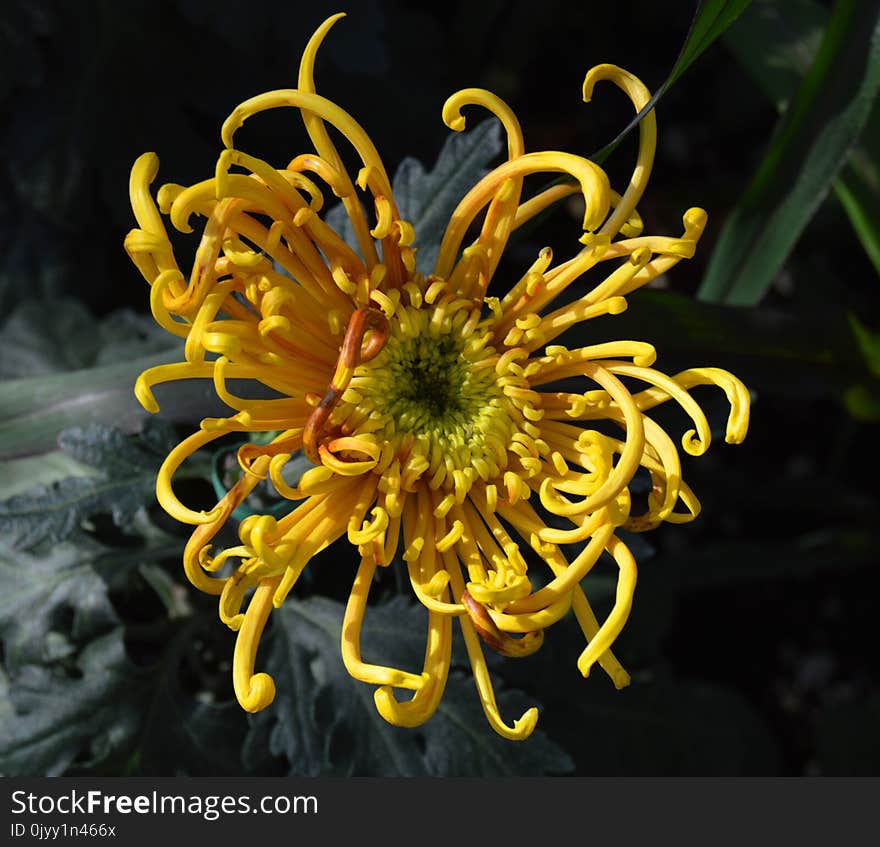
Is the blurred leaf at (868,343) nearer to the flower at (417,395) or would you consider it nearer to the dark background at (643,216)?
the dark background at (643,216)

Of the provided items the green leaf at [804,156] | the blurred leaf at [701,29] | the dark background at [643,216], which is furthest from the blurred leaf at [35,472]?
the green leaf at [804,156]

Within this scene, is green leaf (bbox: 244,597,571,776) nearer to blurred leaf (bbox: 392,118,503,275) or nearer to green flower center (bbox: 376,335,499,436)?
green flower center (bbox: 376,335,499,436)

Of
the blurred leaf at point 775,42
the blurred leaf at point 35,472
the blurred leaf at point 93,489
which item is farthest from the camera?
the blurred leaf at point 775,42

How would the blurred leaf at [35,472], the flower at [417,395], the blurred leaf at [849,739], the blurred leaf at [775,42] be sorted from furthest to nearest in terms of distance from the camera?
the blurred leaf at [849,739]
the blurred leaf at [775,42]
the blurred leaf at [35,472]
the flower at [417,395]

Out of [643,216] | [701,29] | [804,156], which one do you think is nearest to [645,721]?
[643,216]

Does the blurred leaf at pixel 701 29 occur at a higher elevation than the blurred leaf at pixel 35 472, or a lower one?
higher

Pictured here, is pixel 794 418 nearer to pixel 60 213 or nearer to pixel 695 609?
pixel 695 609

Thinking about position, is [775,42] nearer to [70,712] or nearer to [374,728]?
[374,728]
